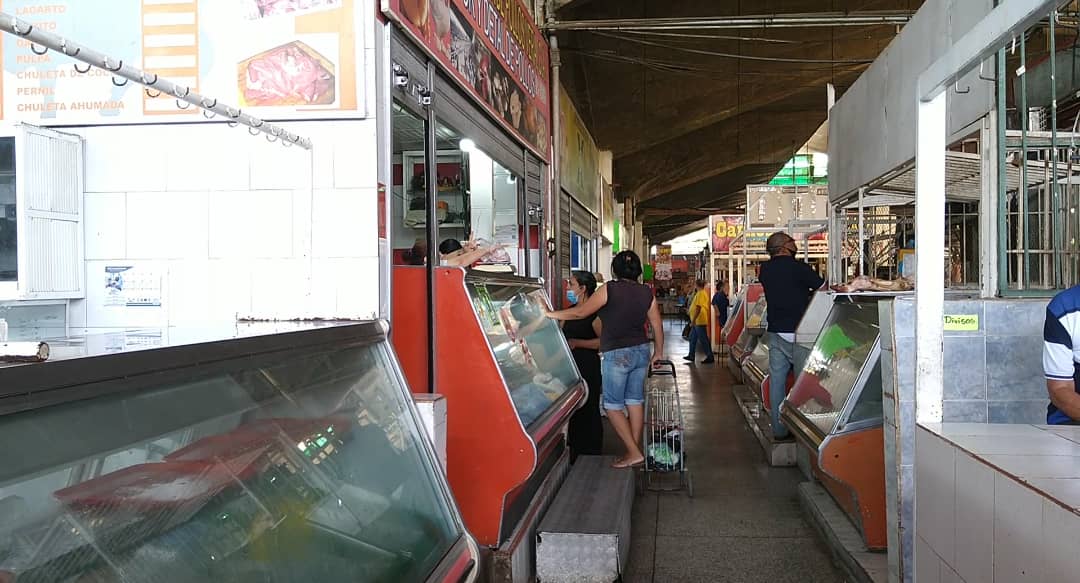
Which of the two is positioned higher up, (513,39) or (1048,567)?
(513,39)

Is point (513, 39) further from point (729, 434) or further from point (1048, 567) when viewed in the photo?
point (1048, 567)

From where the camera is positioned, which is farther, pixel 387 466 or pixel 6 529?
pixel 387 466

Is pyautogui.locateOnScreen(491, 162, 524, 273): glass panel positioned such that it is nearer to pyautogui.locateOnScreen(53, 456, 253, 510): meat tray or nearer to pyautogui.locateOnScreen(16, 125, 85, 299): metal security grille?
pyautogui.locateOnScreen(16, 125, 85, 299): metal security grille

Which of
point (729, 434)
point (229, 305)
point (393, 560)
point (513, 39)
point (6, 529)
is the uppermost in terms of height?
point (513, 39)

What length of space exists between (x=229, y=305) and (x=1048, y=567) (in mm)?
3496

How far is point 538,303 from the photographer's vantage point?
5996mm

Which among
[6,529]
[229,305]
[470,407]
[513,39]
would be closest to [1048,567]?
[6,529]

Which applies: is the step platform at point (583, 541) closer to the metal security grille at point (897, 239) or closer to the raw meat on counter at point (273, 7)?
the raw meat on counter at point (273, 7)

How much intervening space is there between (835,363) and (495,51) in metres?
3.44

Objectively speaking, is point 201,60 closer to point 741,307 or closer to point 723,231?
point 741,307

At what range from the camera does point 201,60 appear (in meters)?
4.08

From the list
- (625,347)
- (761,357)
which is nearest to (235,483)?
(625,347)

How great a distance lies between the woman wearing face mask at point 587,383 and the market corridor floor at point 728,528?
77cm

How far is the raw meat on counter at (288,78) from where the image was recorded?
13.1 feet
